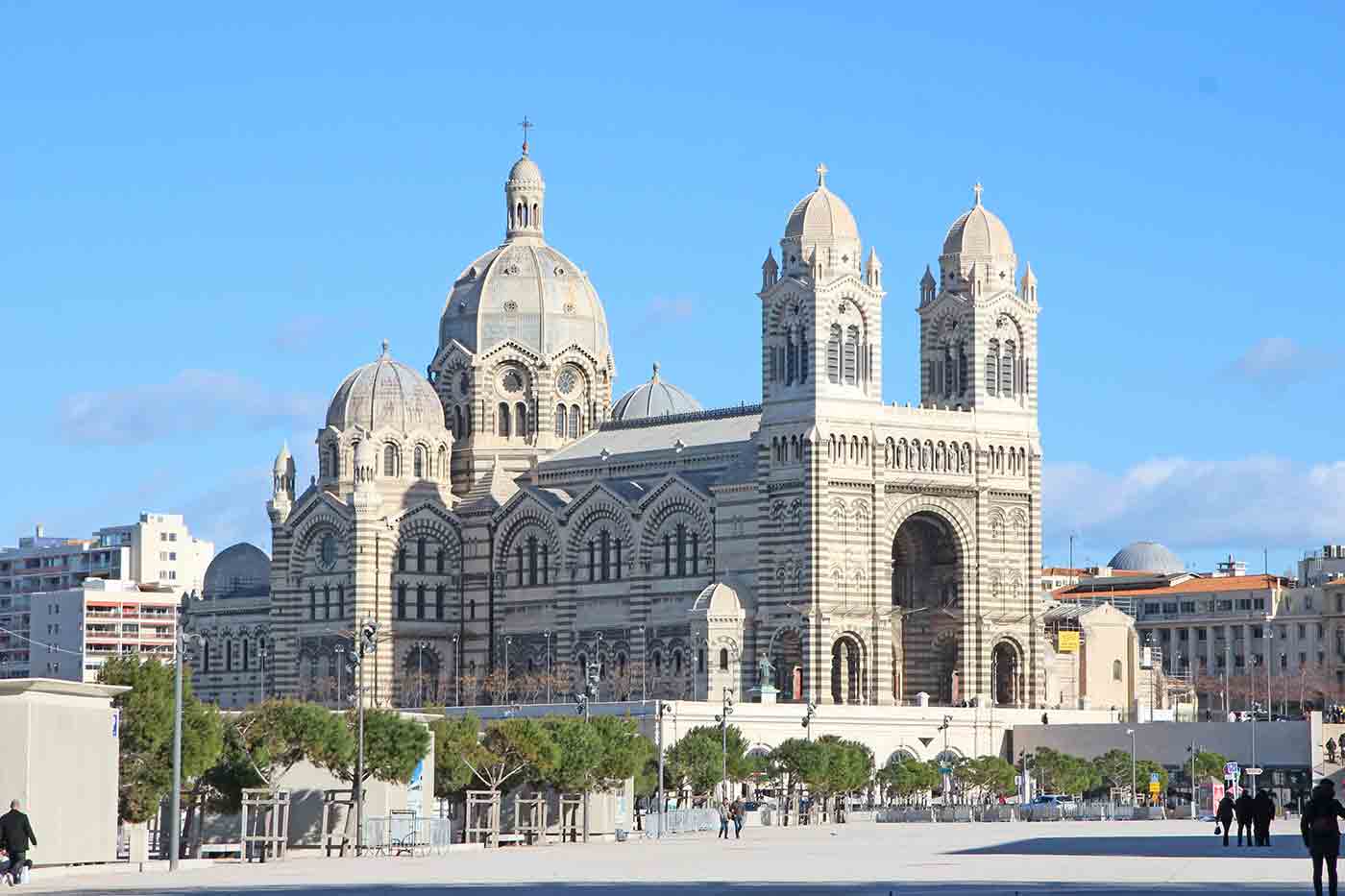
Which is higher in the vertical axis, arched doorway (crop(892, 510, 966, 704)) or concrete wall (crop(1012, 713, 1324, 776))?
arched doorway (crop(892, 510, 966, 704))

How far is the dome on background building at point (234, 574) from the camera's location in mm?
158500

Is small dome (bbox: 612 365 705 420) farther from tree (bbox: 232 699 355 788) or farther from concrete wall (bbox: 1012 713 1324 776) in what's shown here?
tree (bbox: 232 699 355 788)

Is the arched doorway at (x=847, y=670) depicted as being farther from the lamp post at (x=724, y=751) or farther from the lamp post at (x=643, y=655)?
the lamp post at (x=724, y=751)

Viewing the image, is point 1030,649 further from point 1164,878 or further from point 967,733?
point 1164,878

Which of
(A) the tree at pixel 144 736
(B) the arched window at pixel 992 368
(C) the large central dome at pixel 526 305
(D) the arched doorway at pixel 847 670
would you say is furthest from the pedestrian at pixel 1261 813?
(C) the large central dome at pixel 526 305

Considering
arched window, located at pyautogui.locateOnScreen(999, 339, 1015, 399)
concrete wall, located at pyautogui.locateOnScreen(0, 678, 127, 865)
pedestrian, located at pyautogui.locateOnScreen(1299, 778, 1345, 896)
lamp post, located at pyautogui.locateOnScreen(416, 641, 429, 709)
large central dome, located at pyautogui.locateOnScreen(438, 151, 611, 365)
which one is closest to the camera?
pedestrian, located at pyautogui.locateOnScreen(1299, 778, 1345, 896)

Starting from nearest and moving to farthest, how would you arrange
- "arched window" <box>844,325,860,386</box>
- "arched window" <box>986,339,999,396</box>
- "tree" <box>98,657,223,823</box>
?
"tree" <box>98,657,223,823</box> < "arched window" <box>844,325,860,386</box> < "arched window" <box>986,339,999,396</box>

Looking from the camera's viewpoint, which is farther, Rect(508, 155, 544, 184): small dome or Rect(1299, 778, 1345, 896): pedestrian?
Rect(508, 155, 544, 184): small dome

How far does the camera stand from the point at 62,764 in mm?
58281

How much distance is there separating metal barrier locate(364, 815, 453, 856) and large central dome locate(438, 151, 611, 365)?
75.7 metres

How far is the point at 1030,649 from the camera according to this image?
133125 mm

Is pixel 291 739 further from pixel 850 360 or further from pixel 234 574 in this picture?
pixel 234 574

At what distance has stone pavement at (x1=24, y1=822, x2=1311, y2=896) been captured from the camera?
50.9 meters

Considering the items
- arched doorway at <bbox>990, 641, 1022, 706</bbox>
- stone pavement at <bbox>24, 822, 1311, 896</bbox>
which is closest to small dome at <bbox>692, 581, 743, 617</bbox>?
arched doorway at <bbox>990, 641, 1022, 706</bbox>
